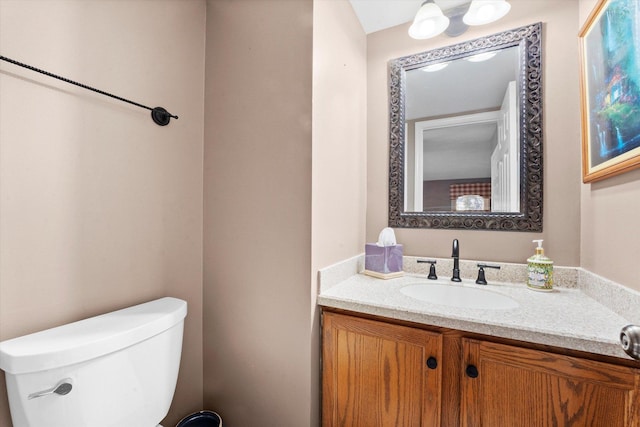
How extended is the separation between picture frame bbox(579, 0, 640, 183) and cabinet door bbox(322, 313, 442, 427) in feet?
2.83

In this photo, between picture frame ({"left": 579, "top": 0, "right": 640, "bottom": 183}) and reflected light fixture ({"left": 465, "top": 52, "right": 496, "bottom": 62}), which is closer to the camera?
picture frame ({"left": 579, "top": 0, "right": 640, "bottom": 183})

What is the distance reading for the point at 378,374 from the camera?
3.10ft

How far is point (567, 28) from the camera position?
1188 millimetres

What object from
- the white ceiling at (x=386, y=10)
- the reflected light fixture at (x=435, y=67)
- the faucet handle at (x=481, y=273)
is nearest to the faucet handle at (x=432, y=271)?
the faucet handle at (x=481, y=273)

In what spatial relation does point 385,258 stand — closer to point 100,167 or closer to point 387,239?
point 387,239

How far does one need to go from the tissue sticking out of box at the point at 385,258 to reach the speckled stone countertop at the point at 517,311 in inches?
2.7

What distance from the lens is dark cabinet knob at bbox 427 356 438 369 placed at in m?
0.85

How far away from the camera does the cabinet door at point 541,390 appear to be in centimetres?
67

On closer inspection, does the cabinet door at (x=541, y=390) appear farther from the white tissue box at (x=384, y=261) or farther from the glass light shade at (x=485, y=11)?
the glass light shade at (x=485, y=11)

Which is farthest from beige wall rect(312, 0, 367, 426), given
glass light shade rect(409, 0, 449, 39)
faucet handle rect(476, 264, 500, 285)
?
faucet handle rect(476, 264, 500, 285)

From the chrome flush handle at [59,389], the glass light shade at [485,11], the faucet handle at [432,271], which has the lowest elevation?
the chrome flush handle at [59,389]

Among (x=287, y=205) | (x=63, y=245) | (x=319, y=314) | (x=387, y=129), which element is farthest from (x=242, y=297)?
(x=387, y=129)

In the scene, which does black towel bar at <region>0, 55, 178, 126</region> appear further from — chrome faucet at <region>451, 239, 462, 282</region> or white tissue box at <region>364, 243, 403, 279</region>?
chrome faucet at <region>451, 239, 462, 282</region>

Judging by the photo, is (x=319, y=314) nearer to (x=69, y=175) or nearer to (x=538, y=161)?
(x=69, y=175)
